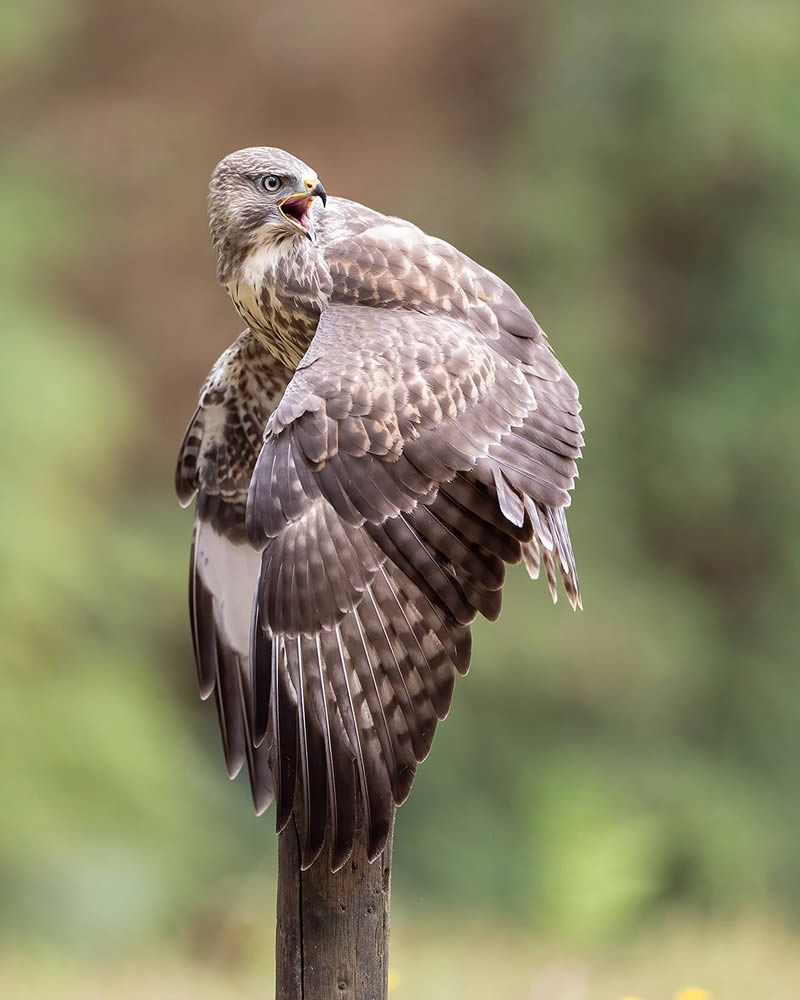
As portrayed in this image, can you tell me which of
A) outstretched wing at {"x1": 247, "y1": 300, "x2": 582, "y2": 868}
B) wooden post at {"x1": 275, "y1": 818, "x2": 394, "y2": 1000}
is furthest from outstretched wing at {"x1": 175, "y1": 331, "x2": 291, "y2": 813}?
wooden post at {"x1": 275, "y1": 818, "x2": 394, "y2": 1000}

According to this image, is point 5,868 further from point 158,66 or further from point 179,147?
point 158,66

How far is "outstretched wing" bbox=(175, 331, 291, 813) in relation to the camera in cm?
446

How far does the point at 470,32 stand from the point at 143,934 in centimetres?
785

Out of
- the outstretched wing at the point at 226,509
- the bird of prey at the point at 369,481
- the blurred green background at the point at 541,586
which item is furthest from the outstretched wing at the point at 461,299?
the blurred green background at the point at 541,586

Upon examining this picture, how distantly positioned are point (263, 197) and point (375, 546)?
1.14 m

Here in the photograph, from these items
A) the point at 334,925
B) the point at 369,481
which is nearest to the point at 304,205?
the point at 369,481

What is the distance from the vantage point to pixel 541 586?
873cm

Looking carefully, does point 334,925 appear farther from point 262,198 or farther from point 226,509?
point 262,198

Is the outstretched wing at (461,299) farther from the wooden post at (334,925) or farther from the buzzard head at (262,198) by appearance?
the wooden post at (334,925)

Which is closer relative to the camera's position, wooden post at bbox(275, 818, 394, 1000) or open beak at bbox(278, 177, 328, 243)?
wooden post at bbox(275, 818, 394, 1000)

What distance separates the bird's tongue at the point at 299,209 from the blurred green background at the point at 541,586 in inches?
140

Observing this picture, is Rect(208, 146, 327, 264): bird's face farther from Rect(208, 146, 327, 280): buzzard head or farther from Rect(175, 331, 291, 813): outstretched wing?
Rect(175, 331, 291, 813): outstretched wing

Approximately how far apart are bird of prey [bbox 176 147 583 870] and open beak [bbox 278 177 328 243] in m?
0.01

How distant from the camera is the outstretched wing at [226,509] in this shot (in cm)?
446
